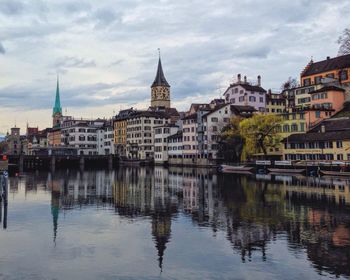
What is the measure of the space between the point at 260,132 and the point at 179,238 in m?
77.2

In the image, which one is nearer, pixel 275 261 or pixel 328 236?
pixel 275 261

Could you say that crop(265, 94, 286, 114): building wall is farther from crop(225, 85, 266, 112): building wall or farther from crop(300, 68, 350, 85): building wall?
crop(300, 68, 350, 85): building wall

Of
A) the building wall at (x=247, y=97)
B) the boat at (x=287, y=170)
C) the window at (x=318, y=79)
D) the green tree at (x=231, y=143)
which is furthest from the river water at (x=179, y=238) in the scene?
the building wall at (x=247, y=97)

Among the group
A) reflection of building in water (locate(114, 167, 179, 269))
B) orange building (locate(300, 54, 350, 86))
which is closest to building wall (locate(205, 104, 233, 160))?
orange building (locate(300, 54, 350, 86))

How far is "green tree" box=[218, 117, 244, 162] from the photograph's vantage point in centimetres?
11359

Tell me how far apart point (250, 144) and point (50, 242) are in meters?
82.1

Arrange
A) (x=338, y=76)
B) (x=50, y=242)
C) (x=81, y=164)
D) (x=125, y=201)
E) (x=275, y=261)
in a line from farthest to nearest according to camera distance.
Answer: (x=81, y=164) → (x=338, y=76) → (x=125, y=201) → (x=50, y=242) → (x=275, y=261)

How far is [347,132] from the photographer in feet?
300

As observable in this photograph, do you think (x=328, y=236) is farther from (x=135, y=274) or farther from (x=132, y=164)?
(x=132, y=164)

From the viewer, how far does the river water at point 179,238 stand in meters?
23.0

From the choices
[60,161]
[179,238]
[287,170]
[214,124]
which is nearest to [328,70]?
[214,124]

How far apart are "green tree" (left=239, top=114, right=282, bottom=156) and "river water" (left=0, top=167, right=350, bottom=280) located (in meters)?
52.4

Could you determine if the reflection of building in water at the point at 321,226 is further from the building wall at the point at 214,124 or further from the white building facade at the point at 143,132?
the white building facade at the point at 143,132

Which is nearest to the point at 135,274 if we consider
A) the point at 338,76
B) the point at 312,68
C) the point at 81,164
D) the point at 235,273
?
the point at 235,273
